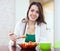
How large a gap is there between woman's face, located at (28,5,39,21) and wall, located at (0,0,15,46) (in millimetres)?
936

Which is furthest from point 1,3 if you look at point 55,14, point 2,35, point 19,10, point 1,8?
point 55,14

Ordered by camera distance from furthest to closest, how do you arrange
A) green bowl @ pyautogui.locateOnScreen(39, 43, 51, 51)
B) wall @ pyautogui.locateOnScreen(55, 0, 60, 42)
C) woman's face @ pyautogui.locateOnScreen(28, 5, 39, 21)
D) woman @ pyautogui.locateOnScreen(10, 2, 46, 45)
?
1. wall @ pyautogui.locateOnScreen(55, 0, 60, 42)
2. woman's face @ pyautogui.locateOnScreen(28, 5, 39, 21)
3. woman @ pyautogui.locateOnScreen(10, 2, 46, 45)
4. green bowl @ pyautogui.locateOnScreen(39, 43, 51, 51)

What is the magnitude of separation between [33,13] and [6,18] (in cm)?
104

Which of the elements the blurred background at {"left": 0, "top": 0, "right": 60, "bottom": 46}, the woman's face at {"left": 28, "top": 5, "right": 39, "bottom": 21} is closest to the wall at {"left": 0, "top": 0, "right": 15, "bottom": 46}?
the blurred background at {"left": 0, "top": 0, "right": 60, "bottom": 46}

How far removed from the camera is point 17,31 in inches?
97.9

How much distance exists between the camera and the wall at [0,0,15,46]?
3.57m

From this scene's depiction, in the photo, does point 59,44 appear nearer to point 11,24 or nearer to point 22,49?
point 22,49

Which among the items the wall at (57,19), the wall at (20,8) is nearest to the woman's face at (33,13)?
the wall at (20,8)

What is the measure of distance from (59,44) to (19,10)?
1725mm

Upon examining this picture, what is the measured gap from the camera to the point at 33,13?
8.90 feet

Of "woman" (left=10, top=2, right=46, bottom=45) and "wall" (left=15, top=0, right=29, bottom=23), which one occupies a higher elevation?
"wall" (left=15, top=0, right=29, bottom=23)

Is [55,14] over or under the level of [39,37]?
over

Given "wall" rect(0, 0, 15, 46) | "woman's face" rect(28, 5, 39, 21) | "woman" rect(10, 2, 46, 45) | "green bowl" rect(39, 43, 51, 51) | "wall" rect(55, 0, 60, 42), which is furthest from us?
"wall" rect(55, 0, 60, 42)

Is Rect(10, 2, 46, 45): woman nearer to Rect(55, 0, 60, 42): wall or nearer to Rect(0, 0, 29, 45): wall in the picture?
Rect(0, 0, 29, 45): wall
